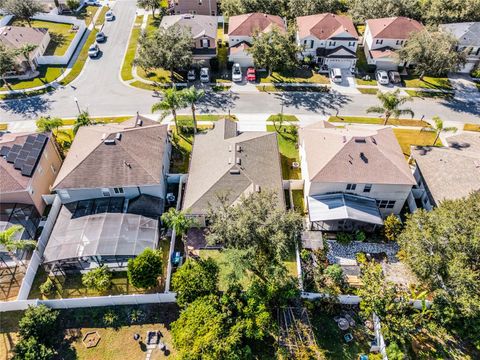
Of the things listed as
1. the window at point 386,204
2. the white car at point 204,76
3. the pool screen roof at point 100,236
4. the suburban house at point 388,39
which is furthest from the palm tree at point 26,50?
the window at point 386,204

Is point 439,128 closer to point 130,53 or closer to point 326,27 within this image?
point 326,27

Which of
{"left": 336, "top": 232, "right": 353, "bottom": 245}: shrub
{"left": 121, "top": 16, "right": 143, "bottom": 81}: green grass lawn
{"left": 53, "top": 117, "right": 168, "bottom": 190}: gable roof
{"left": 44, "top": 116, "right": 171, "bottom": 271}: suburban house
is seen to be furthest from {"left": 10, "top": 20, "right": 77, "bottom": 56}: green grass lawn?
{"left": 336, "top": 232, "right": 353, "bottom": 245}: shrub

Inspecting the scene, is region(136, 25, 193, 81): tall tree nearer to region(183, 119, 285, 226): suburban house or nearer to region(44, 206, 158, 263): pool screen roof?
region(183, 119, 285, 226): suburban house

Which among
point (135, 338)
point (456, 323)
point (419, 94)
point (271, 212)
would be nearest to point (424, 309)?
point (456, 323)

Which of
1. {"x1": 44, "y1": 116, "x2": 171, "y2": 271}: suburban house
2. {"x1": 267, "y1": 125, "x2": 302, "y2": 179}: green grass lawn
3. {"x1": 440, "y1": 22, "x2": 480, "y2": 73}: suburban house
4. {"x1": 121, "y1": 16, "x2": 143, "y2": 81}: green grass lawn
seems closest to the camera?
{"x1": 44, "y1": 116, "x2": 171, "y2": 271}: suburban house

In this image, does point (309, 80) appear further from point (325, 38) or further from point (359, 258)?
point (359, 258)

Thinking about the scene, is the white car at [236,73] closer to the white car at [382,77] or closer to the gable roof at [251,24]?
the gable roof at [251,24]
